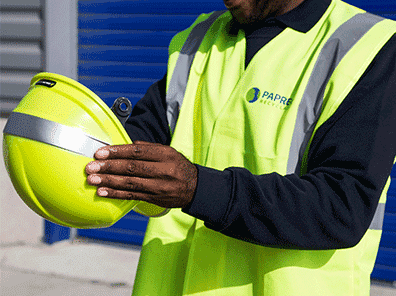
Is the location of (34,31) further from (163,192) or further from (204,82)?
(163,192)

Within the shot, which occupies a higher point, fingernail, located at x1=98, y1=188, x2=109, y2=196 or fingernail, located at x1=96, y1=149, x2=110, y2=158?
fingernail, located at x1=96, y1=149, x2=110, y2=158

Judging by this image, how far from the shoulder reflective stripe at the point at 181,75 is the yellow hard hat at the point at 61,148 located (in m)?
0.38

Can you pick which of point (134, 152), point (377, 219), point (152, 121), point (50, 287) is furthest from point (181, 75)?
point (50, 287)

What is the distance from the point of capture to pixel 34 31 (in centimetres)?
443

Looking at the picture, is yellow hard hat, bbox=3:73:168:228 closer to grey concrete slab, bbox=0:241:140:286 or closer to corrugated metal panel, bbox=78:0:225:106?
grey concrete slab, bbox=0:241:140:286

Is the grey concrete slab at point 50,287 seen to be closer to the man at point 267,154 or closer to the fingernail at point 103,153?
the man at point 267,154

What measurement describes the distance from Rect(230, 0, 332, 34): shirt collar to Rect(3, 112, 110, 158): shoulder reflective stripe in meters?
0.69

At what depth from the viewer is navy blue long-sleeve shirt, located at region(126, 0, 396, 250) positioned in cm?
98

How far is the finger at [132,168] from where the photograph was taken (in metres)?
0.91

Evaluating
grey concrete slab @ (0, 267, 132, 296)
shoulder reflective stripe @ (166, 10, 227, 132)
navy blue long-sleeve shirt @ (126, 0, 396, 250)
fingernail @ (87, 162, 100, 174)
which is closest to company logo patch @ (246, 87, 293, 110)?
navy blue long-sleeve shirt @ (126, 0, 396, 250)

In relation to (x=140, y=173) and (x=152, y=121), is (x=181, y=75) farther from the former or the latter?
(x=140, y=173)

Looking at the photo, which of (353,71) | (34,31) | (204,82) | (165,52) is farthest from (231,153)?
(34,31)

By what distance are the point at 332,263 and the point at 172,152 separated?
1.78 ft

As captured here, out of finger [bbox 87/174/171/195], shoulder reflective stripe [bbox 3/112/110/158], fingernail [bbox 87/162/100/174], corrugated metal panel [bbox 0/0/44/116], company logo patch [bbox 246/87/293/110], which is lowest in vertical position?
corrugated metal panel [bbox 0/0/44/116]
